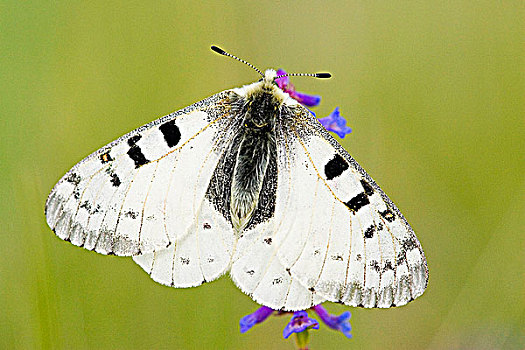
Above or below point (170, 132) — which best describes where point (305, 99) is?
above

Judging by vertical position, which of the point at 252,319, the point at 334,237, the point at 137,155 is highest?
the point at 334,237

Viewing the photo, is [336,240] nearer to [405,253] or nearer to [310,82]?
[405,253]

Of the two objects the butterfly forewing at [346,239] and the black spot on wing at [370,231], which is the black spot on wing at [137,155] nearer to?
the butterfly forewing at [346,239]

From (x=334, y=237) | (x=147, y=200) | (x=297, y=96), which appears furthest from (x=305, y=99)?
(x=147, y=200)

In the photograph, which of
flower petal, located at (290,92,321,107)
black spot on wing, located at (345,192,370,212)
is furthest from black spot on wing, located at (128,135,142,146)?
black spot on wing, located at (345,192,370,212)

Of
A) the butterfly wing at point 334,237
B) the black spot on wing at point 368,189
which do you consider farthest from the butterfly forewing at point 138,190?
the black spot on wing at point 368,189

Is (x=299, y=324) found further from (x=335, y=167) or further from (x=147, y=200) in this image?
(x=147, y=200)

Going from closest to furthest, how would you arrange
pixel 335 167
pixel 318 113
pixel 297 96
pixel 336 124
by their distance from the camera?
pixel 335 167
pixel 336 124
pixel 297 96
pixel 318 113

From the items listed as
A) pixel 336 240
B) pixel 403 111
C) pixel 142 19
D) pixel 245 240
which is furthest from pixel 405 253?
pixel 142 19
